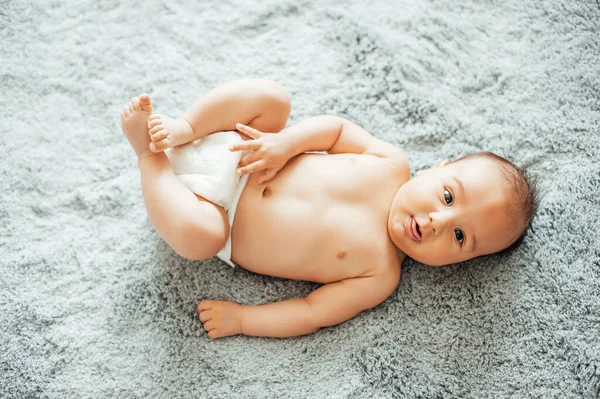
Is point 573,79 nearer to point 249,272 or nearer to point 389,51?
Result: point 389,51

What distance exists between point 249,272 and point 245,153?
315mm

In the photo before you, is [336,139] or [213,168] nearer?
[213,168]

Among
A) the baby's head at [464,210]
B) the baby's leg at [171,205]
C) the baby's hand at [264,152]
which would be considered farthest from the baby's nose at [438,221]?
the baby's leg at [171,205]

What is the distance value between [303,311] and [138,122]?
0.58 metres

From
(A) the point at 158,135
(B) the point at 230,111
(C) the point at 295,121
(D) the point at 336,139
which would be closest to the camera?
(A) the point at 158,135

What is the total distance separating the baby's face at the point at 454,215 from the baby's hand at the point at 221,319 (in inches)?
16.8

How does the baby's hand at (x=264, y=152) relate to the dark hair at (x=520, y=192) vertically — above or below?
above

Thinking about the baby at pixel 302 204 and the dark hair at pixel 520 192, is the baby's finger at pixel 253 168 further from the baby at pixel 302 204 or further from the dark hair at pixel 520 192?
the dark hair at pixel 520 192

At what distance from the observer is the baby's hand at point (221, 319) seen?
1.33 metres

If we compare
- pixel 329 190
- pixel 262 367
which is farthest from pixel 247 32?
pixel 262 367

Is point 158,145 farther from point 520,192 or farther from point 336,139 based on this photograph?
point 520,192

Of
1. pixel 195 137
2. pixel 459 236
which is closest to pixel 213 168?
pixel 195 137

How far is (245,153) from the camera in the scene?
4.33ft

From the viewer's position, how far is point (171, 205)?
1.21 metres
